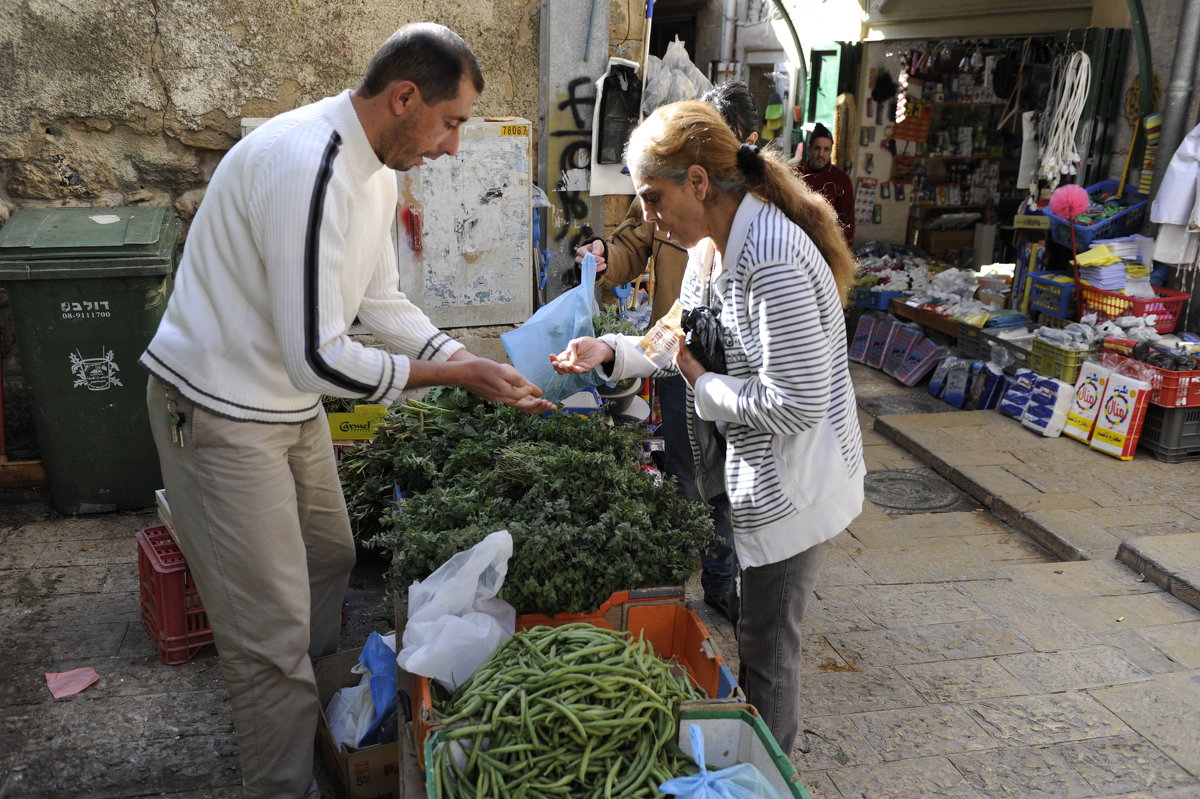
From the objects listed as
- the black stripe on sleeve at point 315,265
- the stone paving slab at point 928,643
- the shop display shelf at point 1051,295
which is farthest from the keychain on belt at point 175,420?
the shop display shelf at point 1051,295

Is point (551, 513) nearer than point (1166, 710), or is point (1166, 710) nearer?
point (551, 513)

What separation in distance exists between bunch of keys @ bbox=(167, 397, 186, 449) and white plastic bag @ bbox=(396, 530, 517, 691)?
77 centimetres

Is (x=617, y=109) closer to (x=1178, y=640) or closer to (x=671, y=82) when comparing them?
(x=671, y=82)

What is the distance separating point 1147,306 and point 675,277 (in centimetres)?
423

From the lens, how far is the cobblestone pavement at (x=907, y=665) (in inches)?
125

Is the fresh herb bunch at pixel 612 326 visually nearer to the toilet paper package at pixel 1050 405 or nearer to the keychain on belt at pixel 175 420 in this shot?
the keychain on belt at pixel 175 420

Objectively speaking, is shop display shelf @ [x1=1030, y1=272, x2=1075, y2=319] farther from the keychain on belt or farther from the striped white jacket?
the keychain on belt

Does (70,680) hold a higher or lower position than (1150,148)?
lower

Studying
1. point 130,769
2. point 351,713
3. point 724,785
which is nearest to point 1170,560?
point 724,785

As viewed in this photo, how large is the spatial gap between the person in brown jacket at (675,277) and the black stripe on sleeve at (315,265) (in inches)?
69.1

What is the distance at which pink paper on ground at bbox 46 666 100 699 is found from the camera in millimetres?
3502

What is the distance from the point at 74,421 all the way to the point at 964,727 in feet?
14.1

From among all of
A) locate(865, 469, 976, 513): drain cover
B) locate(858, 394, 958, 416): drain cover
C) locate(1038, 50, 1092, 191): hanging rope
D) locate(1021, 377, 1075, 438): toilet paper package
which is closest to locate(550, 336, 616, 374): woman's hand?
locate(865, 469, 976, 513): drain cover

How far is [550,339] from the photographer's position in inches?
145
